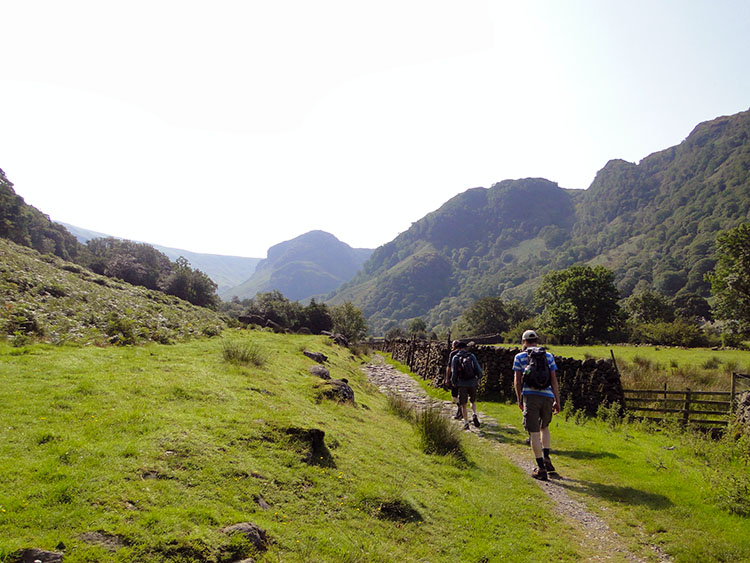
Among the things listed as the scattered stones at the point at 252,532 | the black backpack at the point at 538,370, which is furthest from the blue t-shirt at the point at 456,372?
the scattered stones at the point at 252,532

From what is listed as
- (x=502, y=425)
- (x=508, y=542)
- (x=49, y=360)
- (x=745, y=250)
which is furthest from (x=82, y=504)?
(x=745, y=250)

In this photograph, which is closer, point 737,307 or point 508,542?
point 508,542

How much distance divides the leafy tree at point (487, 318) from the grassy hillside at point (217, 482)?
81528 millimetres

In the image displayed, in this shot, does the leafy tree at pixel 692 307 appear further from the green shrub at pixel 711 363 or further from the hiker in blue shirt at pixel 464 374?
the hiker in blue shirt at pixel 464 374

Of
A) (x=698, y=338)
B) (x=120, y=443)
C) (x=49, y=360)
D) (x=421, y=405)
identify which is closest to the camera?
(x=120, y=443)

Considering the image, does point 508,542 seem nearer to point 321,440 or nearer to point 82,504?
point 321,440

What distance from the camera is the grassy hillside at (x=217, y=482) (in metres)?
3.90

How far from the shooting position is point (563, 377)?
16.3 meters

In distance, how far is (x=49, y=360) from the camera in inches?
340

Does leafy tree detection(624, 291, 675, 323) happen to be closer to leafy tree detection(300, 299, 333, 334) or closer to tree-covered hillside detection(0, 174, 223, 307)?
leafy tree detection(300, 299, 333, 334)

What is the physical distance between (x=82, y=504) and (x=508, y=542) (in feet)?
17.9

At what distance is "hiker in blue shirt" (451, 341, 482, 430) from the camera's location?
473 inches

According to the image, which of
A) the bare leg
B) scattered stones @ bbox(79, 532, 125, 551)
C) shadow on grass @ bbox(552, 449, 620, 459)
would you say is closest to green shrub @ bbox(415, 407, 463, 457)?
the bare leg

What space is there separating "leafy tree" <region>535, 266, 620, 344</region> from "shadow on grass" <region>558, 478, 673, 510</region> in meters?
48.7
